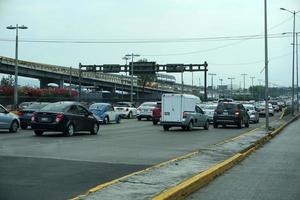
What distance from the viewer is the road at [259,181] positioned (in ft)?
31.2

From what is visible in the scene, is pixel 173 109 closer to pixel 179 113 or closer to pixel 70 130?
pixel 179 113

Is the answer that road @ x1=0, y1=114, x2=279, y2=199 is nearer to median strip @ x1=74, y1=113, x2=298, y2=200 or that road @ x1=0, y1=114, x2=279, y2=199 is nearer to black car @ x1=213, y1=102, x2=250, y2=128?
median strip @ x1=74, y1=113, x2=298, y2=200

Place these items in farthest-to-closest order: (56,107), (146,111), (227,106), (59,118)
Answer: (146,111) → (227,106) → (56,107) → (59,118)

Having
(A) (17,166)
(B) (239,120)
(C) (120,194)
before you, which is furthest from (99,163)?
(B) (239,120)

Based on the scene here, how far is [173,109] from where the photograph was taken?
30.6m

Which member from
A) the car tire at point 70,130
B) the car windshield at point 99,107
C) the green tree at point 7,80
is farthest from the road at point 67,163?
the green tree at point 7,80

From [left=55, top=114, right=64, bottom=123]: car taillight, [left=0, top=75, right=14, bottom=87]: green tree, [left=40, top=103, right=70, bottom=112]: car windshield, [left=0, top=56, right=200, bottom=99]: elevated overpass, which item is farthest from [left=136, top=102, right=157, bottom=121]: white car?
[left=0, top=75, right=14, bottom=87]: green tree

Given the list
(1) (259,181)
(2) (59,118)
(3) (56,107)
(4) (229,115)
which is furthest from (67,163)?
(4) (229,115)

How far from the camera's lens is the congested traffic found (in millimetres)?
22812

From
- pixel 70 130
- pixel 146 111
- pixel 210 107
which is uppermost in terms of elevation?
pixel 210 107

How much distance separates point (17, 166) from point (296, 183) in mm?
6433

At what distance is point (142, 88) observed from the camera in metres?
122

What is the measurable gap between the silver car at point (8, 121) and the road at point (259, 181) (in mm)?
13121

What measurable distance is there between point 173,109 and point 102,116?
758 cm
